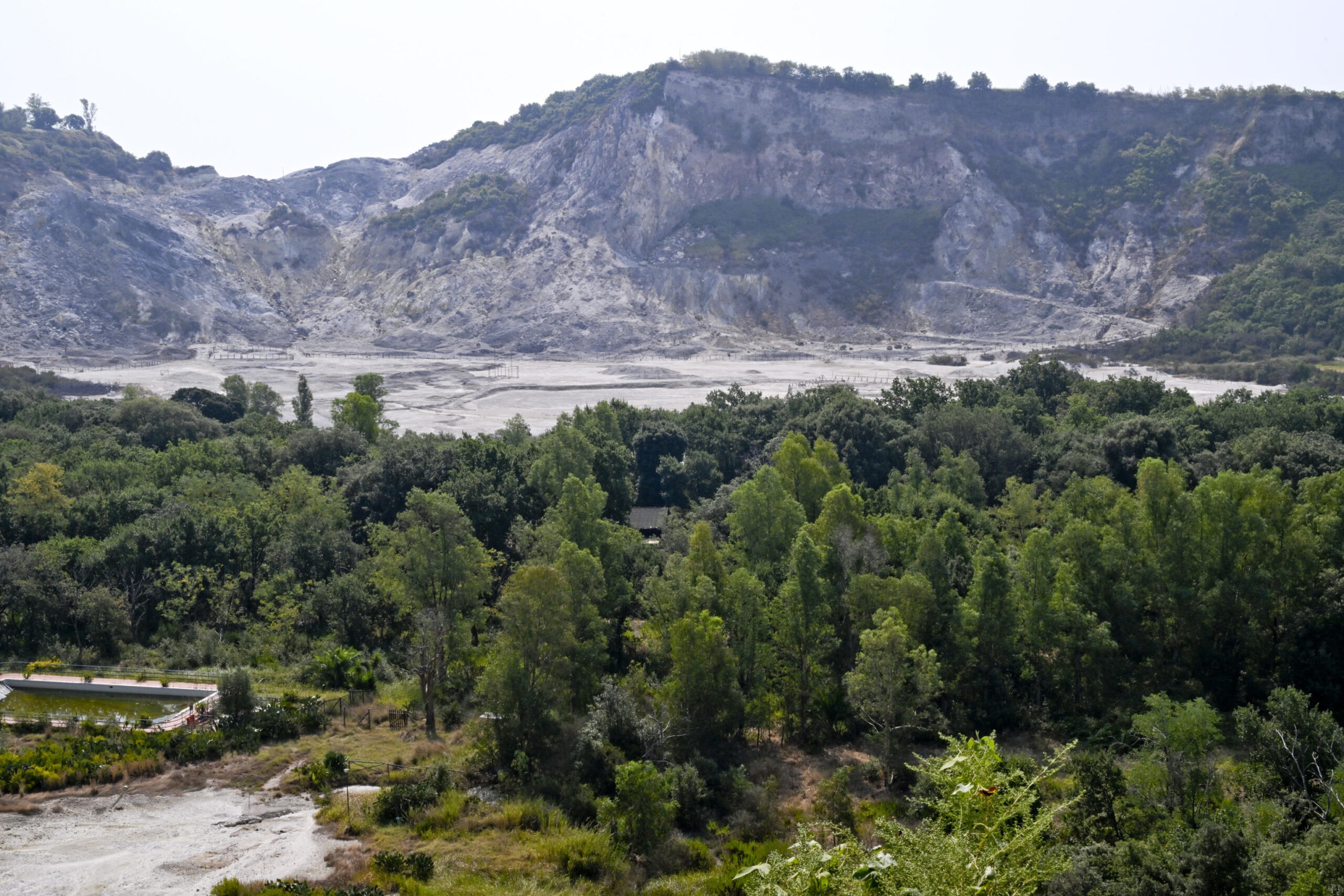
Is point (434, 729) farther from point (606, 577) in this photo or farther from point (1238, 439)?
point (1238, 439)

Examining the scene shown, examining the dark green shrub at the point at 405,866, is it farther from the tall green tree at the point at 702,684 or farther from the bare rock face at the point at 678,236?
the bare rock face at the point at 678,236

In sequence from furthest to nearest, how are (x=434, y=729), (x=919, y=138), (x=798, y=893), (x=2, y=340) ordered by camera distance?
(x=919, y=138), (x=2, y=340), (x=434, y=729), (x=798, y=893)

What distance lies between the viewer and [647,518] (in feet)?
138

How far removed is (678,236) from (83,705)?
4170 inches

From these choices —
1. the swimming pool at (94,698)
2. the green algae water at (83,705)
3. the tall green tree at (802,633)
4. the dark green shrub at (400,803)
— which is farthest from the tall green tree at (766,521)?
the green algae water at (83,705)

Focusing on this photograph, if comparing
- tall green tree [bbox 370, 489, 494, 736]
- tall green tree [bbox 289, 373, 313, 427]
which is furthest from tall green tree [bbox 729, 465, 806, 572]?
tall green tree [bbox 289, 373, 313, 427]

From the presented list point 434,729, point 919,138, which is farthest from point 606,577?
point 919,138

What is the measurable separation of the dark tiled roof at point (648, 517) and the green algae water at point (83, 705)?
1995 cm

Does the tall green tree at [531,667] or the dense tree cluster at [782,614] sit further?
→ the tall green tree at [531,667]

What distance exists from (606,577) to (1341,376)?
228 ft

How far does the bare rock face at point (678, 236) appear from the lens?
10569cm

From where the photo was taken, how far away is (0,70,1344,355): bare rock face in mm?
105688

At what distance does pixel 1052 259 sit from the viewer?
117 metres

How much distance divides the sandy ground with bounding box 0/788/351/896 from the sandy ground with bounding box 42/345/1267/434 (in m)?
47.0
